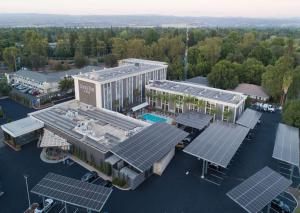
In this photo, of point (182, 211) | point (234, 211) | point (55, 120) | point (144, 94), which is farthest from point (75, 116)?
point (234, 211)

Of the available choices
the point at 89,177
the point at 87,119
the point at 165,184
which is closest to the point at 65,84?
the point at 87,119

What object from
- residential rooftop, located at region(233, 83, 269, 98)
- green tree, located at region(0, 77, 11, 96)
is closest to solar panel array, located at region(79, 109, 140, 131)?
green tree, located at region(0, 77, 11, 96)

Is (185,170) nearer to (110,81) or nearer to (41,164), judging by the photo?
(41,164)

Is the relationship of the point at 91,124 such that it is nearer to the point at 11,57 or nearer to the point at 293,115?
the point at 293,115

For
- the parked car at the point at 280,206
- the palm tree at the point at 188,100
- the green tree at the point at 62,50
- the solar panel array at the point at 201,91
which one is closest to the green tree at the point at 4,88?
the solar panel array at the point at 201,91

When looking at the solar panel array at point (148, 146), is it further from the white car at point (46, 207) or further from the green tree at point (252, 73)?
the green tree at point (252, 73)

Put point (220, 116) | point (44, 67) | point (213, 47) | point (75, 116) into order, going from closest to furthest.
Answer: point (75, 116) → point (220, 116) → point (213, 47) → point (44, 67)
